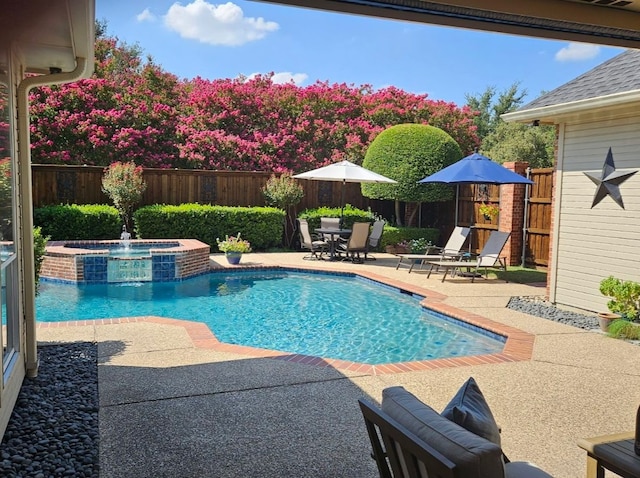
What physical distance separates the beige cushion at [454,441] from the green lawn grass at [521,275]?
9054 mm

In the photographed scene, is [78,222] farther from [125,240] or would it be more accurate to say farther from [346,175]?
[346,175]

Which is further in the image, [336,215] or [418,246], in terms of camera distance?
[336,215]

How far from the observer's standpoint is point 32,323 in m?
4.57

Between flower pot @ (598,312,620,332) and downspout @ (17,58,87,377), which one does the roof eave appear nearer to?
flower pot @ (598,312,620,332)

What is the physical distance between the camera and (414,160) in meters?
14.4

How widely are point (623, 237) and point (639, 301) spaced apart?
0.91 metres

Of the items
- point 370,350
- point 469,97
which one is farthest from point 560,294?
point 469,97

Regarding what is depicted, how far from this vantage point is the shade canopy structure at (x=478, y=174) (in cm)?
1038

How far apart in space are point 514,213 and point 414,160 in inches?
122

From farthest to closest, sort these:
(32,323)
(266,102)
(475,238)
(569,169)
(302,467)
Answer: (266,102) → (475,238) → (569,169) → (32,323) → (302,467)

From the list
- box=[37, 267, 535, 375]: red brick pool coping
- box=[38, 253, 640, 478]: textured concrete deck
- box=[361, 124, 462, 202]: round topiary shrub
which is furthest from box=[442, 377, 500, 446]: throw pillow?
box=[361, 124, 462, 202]: round topiary shrub

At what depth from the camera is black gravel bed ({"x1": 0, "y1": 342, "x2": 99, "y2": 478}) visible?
3.01 meters

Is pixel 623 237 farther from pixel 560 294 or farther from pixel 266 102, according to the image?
pixel 266 102

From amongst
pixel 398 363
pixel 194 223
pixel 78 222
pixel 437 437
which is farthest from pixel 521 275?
pixel 437 437
